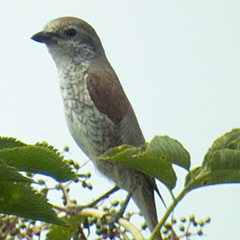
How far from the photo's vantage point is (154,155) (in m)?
0.93

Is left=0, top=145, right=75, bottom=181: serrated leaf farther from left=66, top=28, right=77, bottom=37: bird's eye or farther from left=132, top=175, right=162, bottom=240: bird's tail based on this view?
left=66, top=28, right=77, bottom=37: bird's eye

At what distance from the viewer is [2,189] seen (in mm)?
876

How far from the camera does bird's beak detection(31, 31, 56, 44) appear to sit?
2.56 metres

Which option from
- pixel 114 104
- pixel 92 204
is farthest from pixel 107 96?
pixel 92 204

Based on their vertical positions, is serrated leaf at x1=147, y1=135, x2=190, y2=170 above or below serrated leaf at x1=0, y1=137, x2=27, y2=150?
below

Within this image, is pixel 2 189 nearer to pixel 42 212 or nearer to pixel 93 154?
pixel 42 212

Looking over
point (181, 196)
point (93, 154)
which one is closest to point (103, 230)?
point (93, 154)

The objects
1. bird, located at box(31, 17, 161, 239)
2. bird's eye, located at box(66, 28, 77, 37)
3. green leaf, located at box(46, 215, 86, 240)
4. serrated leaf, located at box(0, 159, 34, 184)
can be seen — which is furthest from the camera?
bird's eye, located at box(66, 28, 77, 37)

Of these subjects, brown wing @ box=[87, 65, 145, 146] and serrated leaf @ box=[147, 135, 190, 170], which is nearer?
serrated leaf @ box=[147, 135, 190, 170]

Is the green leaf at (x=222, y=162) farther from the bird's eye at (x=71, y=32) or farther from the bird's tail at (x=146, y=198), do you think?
the bird's eye at (x=71, y=32)

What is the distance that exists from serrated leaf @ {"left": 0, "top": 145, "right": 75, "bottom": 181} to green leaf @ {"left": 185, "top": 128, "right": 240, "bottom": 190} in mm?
391

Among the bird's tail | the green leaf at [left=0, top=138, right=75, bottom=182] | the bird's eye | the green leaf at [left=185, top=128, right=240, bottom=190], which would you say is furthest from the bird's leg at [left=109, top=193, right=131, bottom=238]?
the bird's eye

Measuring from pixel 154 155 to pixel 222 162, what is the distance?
0.67ft

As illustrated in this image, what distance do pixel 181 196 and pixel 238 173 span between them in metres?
0.19
